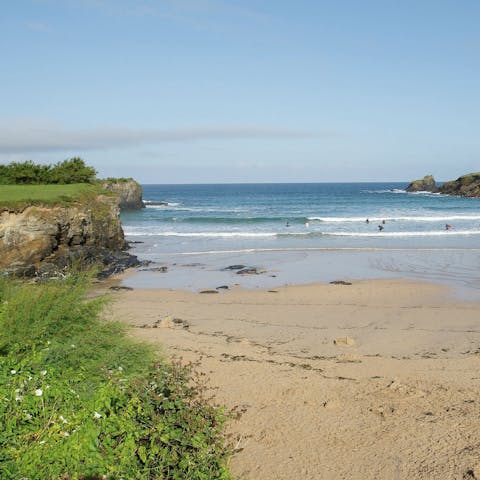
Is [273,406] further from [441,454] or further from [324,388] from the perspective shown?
[441,454]

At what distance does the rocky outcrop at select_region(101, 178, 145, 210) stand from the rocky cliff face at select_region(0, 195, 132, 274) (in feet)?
123

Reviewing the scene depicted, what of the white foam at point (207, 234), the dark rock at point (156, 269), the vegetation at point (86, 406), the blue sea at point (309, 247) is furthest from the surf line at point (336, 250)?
the vegetation at point (86, 406)

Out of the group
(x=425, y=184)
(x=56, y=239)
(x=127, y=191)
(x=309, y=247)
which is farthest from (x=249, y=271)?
(x=425, y=184)

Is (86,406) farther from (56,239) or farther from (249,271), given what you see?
(56,239)

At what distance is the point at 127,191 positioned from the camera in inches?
2628

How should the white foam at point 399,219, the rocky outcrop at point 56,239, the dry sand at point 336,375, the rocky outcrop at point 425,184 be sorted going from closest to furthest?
the dry sand at point 336,375
the rocky outcrop at point 56,239
the white foam at point 399,219
the rocky outcrop at point 425,184

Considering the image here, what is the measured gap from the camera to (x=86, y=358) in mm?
7195

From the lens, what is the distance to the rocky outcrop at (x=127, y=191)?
65.4 m

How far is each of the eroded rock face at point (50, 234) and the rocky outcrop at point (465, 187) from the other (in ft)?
260

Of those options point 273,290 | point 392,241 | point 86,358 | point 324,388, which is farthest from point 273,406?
point 392,241

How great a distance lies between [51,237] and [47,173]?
9.91 metres

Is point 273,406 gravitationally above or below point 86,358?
below

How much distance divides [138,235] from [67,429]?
35.8 meters

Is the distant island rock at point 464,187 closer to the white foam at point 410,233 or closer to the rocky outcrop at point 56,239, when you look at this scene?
the white foam at point 410,233
